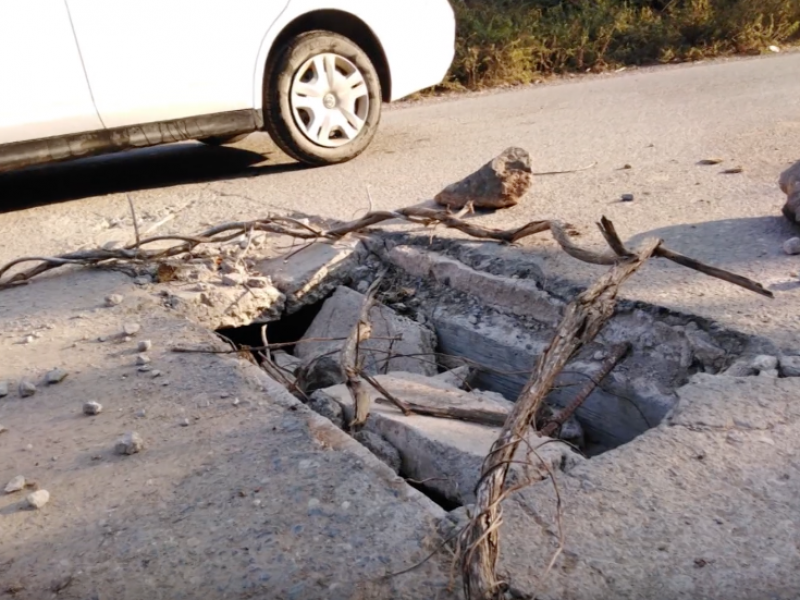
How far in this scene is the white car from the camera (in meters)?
5.02

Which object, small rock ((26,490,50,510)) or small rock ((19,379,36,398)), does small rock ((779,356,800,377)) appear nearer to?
small rock ((26,490,50,510))

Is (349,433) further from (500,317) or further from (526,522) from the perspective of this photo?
(500,317)

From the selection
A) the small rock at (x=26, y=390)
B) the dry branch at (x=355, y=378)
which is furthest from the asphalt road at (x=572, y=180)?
the small rock at (x=26, y=390)

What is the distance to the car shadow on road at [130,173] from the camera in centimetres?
577

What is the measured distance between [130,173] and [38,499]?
438 cm

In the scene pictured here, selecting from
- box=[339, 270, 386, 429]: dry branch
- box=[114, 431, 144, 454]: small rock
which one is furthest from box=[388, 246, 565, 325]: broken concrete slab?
box=[114, 431, 144, 454]: small rock

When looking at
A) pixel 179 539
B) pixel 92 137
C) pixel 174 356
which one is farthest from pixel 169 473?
pixel 92 137

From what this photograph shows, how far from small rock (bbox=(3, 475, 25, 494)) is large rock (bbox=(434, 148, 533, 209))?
2579mm

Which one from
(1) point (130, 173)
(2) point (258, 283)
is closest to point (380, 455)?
(2) point (258, 283)

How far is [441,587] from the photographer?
1.83 m

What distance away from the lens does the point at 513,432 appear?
6.51 feet

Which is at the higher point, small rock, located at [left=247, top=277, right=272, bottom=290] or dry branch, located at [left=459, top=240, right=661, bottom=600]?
dry branch, located at [left=459, top=240, right=661, bottom=600]

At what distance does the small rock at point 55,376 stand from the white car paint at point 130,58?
2.59 metres

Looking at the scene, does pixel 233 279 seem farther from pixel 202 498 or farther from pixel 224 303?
pixel 202 498
